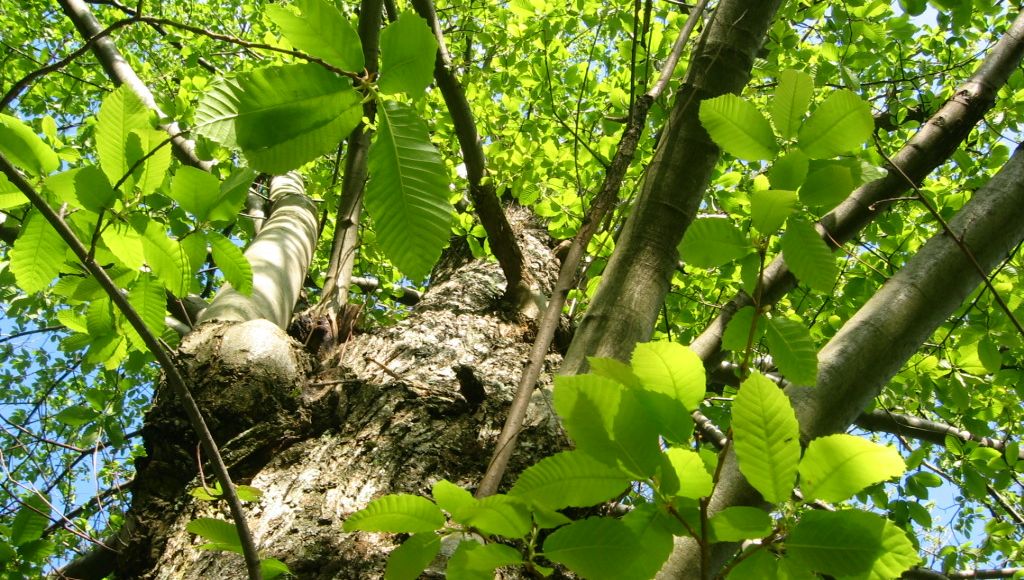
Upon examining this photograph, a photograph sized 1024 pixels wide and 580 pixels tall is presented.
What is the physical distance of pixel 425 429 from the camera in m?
1.70

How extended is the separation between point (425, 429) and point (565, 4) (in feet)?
9.28

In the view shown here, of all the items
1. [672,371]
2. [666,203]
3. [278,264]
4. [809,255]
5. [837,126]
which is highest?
[278,264]

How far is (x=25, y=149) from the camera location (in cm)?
98

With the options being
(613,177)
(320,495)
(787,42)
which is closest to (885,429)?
(787,42)

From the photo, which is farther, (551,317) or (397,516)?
(551,317)

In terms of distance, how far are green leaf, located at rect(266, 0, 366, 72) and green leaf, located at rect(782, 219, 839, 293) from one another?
2.05 feet

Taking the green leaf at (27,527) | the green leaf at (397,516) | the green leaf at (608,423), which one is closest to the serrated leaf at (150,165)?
the green leaf at (397,516)

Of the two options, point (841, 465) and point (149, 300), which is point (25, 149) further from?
point (841, 465)

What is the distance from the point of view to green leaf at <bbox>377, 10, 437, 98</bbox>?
22.2 inches

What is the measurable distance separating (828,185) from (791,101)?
128 millimetres

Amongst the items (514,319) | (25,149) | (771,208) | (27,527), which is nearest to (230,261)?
(25,149)

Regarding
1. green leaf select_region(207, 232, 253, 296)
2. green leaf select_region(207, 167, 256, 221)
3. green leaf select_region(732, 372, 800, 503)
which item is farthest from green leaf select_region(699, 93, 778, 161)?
green leaf select_region(207, 232, 253, 296)

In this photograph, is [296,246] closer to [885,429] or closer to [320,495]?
[320,495]

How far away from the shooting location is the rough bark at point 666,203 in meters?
1.39
